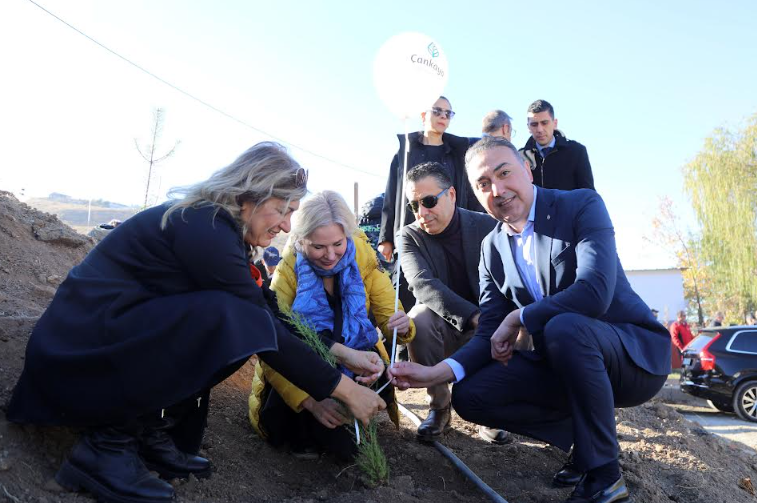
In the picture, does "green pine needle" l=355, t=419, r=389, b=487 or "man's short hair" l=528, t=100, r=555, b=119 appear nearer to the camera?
"green pine needle" l=355, t=419, r=389, b=487

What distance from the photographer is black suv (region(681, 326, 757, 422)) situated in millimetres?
9484

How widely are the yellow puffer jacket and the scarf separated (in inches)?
3.6

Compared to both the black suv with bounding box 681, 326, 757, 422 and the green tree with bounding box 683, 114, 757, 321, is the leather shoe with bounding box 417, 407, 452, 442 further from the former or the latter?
the green tree with bounding box 683, 114, 757, 321

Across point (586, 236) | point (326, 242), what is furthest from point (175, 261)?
point (586, 236)

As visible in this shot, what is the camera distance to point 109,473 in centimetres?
217

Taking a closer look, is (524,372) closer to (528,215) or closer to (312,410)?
(528,215)

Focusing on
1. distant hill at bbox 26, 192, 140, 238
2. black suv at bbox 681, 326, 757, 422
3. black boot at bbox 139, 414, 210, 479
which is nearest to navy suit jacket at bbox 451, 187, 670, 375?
black boot at bbox 139, 414, 210, 479

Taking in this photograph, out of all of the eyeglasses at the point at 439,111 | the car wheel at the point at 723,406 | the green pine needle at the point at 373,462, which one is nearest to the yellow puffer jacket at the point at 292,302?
the green pine needle at the point at 373,462

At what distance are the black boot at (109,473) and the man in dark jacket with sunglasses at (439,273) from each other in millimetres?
1793

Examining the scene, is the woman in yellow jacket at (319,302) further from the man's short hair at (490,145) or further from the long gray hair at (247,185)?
the man's short hair at (490,145)

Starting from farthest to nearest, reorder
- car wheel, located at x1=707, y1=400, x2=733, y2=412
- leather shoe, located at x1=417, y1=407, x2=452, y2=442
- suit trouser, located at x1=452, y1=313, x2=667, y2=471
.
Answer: car wheel, located at x1=707, y1=400, x2=733, y2=412 < leather shoe, located at x1=417, y1=407, x2=452, y2=442 < suit trouser, located at x1=452, y1=313, x2=667, y2=471

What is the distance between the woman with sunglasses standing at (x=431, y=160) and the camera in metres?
5.05

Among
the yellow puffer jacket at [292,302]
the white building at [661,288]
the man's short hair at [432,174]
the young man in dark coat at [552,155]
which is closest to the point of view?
the yellow puffer jacket at [292,302]

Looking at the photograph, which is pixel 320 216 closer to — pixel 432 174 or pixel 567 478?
pixel 432 174
